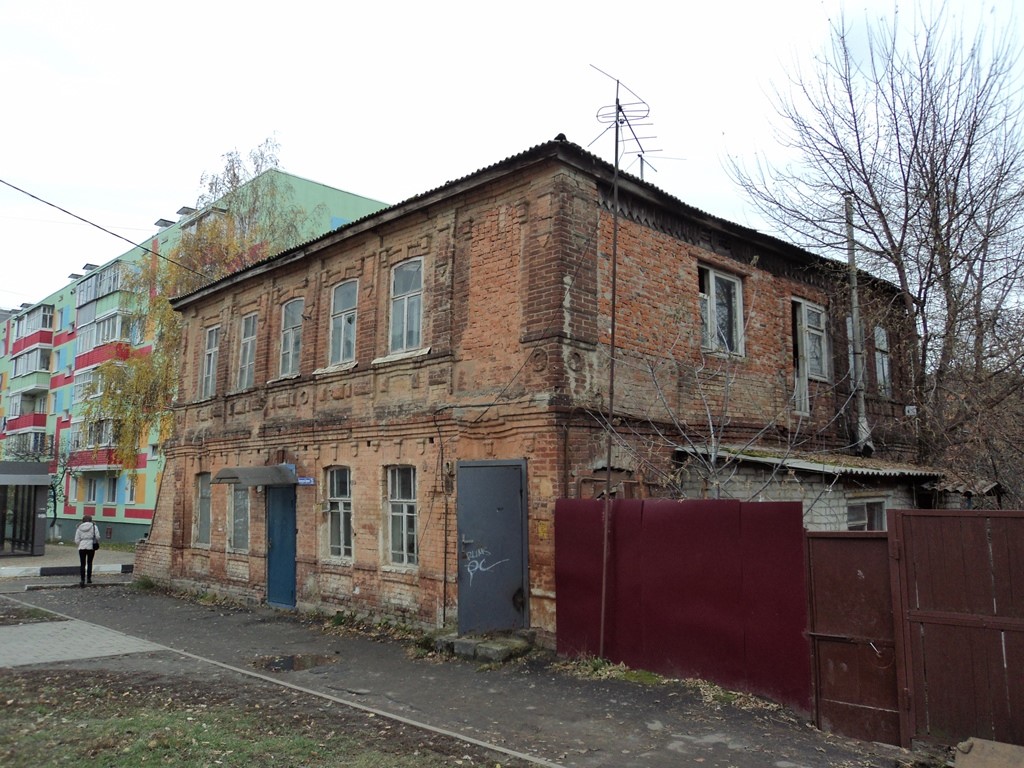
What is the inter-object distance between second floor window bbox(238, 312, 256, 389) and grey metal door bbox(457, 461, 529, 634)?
792cm

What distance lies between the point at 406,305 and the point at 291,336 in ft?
12.8

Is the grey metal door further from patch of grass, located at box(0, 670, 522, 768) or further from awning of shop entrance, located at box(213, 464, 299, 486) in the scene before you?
awning of shop entrance, located at box(213, 464, 299, 486)

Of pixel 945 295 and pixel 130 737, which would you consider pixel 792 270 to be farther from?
pixel 130 737

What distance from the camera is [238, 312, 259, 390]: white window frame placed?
15967 millimetres

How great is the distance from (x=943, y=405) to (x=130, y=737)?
13770 millimetres

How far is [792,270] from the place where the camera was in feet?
45.0

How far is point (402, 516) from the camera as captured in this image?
1159 cm

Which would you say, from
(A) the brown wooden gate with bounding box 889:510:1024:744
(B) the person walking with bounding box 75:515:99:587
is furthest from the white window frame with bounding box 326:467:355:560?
(A) the brown wooden gate with bounding box 889:510:1024:744

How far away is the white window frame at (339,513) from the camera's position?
12.8m

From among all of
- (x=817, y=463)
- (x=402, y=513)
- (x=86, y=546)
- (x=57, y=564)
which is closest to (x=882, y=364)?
(x=817, y=463)

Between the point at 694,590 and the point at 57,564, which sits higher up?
the point at 694,590

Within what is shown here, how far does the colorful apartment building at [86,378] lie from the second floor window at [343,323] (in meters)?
13.9

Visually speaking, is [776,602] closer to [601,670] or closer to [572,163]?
[601,670]

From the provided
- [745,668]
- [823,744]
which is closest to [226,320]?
[745,668]
